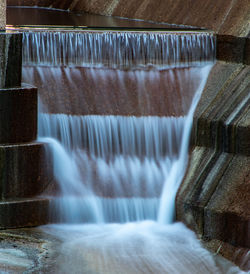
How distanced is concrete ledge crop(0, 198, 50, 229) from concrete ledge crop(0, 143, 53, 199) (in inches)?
4.8

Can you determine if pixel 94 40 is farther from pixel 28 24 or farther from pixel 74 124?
pixel 28 24

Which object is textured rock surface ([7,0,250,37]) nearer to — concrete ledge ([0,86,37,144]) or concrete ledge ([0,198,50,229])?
concrete ledge ([0,86,37,144])

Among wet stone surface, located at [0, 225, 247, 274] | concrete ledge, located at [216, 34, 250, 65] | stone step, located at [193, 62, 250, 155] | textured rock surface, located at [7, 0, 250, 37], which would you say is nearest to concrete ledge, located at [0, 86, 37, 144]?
wet stone surface, located at [0, 225, 247, 274]

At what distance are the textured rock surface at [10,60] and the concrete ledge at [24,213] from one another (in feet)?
5.11

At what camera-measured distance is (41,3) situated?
1952 centimetres

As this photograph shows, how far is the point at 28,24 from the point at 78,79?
8.93ft

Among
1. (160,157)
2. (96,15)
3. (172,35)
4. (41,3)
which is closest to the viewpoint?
(160,157)

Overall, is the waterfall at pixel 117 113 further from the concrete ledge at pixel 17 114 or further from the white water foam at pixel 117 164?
the concrete ledge at pixel 17 114

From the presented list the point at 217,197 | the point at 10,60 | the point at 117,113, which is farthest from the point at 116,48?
the point at 217,197

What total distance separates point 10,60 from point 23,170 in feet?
4.81

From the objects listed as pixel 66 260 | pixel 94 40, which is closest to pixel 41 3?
pixel 94 40

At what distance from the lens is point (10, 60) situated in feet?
35.8

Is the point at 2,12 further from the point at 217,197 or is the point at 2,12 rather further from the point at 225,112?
the point at 217,197

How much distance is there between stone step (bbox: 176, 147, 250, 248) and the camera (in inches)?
399
